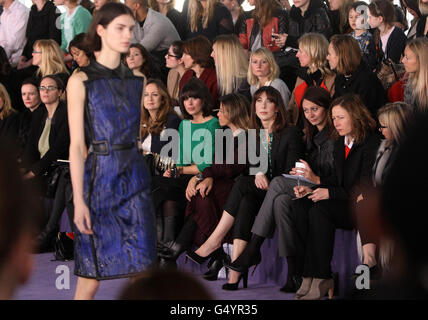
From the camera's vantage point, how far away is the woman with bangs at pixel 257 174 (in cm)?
498

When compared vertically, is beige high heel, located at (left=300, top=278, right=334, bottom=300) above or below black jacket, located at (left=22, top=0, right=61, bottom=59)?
below

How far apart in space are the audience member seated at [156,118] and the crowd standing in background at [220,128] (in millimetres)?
12

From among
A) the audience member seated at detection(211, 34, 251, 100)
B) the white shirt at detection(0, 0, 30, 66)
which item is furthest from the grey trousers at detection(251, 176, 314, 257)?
the white shirt at detection(0, 0, 30, 66)

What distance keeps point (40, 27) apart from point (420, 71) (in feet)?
15.8

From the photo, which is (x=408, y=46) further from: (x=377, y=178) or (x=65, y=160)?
(x=65, y=160)

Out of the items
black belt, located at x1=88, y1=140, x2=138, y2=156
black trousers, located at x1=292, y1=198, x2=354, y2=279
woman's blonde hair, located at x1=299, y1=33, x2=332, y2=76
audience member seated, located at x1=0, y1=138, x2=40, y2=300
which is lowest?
black trousers, located at x1=292, y1=198, x2=354, y2=279

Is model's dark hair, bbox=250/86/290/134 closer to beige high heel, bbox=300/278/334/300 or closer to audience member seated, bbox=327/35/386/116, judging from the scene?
audience member seated, bbox=327/35/386/116

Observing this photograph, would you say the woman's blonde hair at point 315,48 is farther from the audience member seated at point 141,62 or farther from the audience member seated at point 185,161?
the audience member seated at point 141,62

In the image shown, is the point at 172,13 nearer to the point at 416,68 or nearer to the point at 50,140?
the point at 50,140

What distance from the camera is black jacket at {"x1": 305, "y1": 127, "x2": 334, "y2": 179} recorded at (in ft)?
16.1

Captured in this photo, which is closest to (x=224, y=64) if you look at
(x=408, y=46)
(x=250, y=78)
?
(x=250, y=78)

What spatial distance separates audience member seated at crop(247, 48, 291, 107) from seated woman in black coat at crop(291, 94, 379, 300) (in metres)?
1.15

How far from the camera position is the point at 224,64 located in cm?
638
